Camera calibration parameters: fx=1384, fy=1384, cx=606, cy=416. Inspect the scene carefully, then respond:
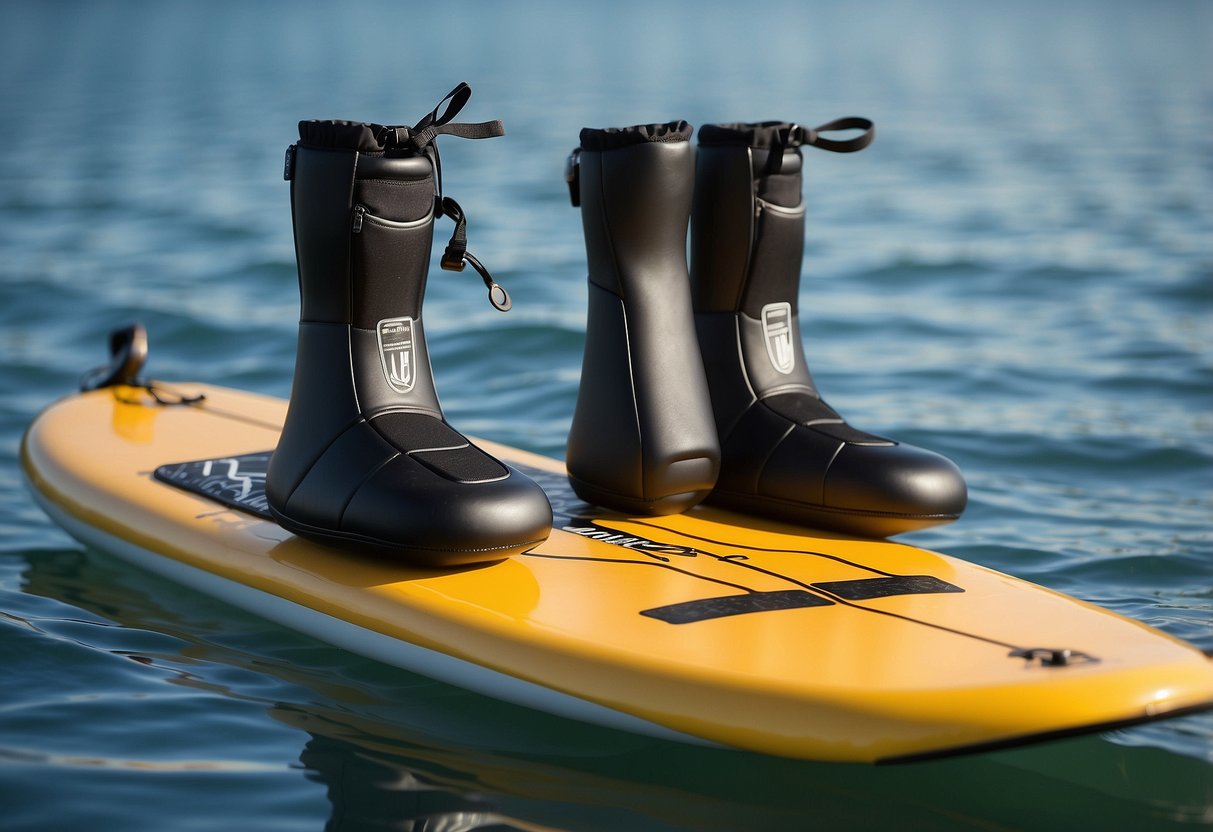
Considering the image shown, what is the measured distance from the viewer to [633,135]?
9.27 ft

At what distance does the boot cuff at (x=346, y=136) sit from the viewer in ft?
8.81

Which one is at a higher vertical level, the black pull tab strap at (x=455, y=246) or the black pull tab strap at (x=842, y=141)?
the black pull tab strap at (x=842, y=141)

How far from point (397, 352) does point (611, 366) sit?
45 cm

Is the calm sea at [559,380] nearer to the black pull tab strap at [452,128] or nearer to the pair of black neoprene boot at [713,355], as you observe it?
the pair of black neoprene boot at [713,355]

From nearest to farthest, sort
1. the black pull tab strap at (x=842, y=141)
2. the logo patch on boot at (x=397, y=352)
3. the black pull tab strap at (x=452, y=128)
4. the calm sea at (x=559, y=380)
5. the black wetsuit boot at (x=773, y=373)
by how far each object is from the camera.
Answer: the calm sea at (x=559, y=380) → the black pull tab strap at (x=452, y=128) → the logo patch on boot at (x=397, y=352) → the black wetsuit boot at (x=773, y=373) → the black pull tab strap at (x=842, y=141)

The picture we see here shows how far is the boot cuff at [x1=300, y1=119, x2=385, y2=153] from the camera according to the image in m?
2.69

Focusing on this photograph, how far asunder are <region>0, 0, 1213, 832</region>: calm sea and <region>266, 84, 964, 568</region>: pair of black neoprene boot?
0.41 m

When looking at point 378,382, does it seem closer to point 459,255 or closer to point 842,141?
point 459,255

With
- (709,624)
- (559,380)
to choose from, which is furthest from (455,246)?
(559,380)

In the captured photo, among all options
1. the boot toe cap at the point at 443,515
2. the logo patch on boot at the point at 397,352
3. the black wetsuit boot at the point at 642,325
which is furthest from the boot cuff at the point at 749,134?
the boot toe cap at the point at 443,515

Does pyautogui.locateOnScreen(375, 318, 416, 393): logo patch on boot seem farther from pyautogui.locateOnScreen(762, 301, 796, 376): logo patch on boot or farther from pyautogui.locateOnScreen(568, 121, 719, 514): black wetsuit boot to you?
pyautogui.locateOnScreen(762, 301, 796, 376): logo patch on boot

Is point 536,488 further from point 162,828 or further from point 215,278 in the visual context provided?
point 215,278

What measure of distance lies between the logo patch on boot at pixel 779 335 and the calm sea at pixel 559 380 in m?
0.94

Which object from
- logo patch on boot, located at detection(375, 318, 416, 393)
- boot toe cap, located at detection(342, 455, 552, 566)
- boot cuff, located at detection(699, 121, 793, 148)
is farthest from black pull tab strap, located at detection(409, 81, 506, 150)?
boot toe cap, located at detection(342, 455, 552, 566)
